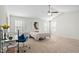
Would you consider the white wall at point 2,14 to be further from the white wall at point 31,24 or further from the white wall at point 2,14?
the white wall at point 31,24

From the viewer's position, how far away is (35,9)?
221 centimetres

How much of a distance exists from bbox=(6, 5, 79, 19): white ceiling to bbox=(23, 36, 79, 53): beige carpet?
56cm

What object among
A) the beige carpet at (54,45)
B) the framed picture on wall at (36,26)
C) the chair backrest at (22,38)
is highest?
the framed picture on wall at (36,26)

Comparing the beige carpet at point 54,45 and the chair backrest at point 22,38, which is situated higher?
the chair backrest at point 22,38

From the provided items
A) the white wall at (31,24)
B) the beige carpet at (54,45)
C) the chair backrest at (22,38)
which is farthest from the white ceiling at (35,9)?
the beige carpet at (54,45)

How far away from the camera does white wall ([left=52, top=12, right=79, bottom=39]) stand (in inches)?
84.7

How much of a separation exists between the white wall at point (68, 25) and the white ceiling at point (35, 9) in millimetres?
128

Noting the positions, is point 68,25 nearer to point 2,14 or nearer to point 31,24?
→ point 31,24

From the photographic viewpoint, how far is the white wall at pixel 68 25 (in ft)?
7.06

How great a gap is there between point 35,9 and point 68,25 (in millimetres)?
810
